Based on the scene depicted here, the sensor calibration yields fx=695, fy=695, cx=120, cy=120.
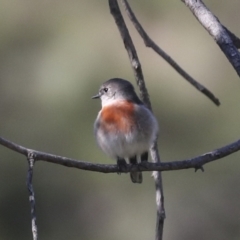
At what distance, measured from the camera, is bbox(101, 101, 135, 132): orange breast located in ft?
15.3

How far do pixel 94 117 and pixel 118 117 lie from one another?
535cm

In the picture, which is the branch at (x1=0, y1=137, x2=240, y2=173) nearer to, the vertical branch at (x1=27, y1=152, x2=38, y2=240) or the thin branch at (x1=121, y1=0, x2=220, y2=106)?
the vertical branch at (x1=27, y1=152, x2=38, y2=240)

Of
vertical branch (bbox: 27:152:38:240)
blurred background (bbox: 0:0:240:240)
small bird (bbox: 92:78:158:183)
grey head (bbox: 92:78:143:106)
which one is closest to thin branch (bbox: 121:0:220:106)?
small bird (bbox: 92:78:158:183)

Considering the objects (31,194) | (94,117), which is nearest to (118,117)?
(31,194)

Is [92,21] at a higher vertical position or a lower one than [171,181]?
higher

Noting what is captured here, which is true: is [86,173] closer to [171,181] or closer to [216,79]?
[171,181]

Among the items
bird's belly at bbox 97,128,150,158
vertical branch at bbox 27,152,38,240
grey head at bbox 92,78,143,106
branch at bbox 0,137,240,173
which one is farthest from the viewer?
grey head at bbox 92,78,143,106

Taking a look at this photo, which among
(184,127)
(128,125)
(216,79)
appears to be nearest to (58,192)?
(184,127)

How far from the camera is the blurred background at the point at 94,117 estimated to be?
9484 millimetres

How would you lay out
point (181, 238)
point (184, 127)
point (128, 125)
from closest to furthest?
1. point (128, 125)
2. point (181, 238)
3. point (184, 127)

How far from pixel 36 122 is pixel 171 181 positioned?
221cm

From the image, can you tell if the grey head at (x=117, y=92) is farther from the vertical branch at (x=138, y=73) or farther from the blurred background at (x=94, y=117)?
the blurred background at (x=94, y=117)

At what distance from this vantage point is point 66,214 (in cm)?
963

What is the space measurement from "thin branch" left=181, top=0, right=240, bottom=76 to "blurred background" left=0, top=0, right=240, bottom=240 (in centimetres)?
595
